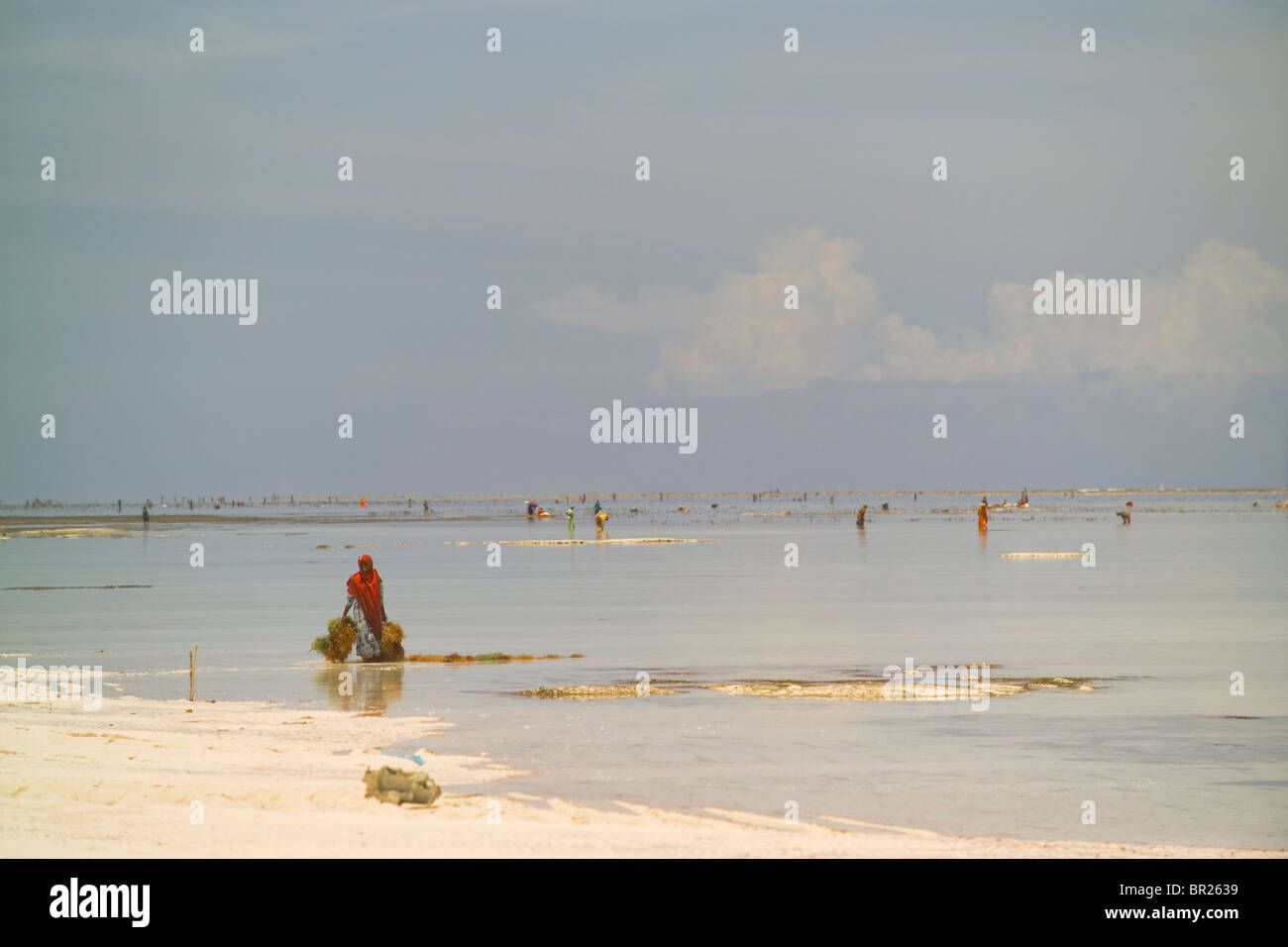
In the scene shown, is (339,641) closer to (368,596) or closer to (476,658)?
(368,596)

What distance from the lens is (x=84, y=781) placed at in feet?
44.6

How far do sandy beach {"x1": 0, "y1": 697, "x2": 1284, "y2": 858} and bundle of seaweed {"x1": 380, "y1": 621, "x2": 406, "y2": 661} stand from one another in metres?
8.09

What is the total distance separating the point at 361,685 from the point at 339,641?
2.61 m

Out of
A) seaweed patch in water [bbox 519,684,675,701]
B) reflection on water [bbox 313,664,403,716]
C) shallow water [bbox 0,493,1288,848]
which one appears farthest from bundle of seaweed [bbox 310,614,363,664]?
seaweed patch in water [bbox 519,684,675,701]

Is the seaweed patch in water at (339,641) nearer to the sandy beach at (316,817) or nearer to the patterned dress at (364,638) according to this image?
the patterned dress at (364,638)

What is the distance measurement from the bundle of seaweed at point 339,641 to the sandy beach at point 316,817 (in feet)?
24.8

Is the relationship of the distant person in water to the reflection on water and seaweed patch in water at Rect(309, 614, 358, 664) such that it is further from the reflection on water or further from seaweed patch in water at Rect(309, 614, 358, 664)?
the reflection on water

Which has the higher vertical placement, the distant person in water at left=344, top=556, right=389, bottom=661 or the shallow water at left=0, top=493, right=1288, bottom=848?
the distant person in water at left=344, top=556, right=389, bottom=661

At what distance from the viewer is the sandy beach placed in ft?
36.9

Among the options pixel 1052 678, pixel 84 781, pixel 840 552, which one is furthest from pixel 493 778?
pixel 840 552

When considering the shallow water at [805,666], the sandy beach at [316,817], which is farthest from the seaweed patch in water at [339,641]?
the sandy beach at [316,817]

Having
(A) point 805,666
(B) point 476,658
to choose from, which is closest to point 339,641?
(B) point 476,658

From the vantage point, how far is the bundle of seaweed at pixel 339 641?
24703mm
